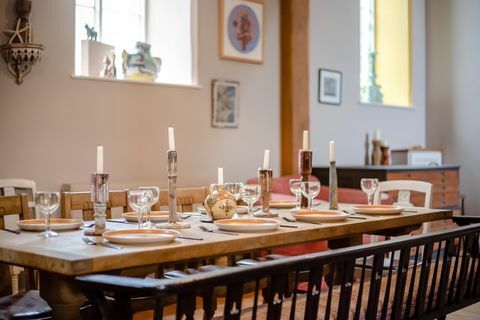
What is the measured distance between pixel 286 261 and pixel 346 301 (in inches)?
14.4

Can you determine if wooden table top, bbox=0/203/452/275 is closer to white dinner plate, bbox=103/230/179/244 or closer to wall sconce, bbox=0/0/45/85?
white dinner plate, bbox=103/230/179/244

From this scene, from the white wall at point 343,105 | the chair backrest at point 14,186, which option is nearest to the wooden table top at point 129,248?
the chair backrest at point 14,186

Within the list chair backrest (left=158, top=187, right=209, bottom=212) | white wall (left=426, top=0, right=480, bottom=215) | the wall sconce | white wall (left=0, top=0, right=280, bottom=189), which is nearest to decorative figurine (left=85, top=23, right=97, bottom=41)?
white wall (left=0, top=0, right=280, bottom=189)

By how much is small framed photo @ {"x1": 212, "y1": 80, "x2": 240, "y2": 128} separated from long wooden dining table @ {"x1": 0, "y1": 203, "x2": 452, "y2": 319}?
10.3 feet

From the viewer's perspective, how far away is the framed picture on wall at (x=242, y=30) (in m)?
5.63

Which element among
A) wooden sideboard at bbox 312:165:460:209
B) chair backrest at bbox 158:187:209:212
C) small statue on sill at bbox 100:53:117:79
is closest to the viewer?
chair backrest at bbox 158:187:209:212

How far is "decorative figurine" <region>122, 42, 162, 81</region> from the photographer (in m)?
5.08

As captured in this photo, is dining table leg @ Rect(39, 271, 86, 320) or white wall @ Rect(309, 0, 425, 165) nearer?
dining table leg @ Rect(39, 271, 86, 320)

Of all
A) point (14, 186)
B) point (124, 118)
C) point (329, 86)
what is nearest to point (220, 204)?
point (14, 186)

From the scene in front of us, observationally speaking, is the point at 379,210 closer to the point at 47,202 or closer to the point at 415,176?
the point at 47,202

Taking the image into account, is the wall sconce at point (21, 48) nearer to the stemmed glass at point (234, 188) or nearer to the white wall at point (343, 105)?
the stemmed glass at point (234, 188)

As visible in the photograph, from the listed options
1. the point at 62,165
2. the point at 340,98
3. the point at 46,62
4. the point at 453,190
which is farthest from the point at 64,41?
the point at 453,190

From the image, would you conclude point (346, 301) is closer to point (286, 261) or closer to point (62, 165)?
point (286, 261)

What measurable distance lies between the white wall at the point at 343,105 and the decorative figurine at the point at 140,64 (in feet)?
6.55
